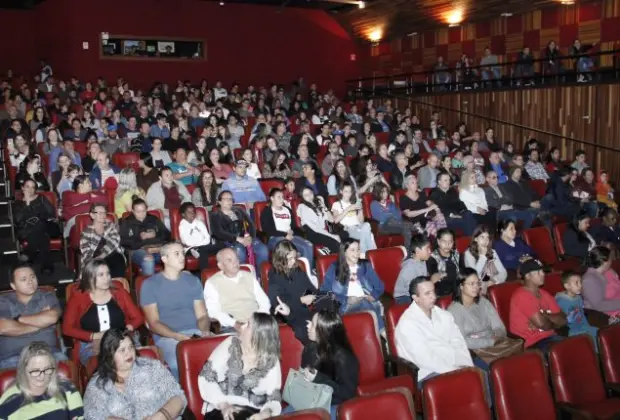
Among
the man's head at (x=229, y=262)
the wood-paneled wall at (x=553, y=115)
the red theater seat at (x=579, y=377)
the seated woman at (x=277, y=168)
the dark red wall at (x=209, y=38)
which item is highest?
the dark red wall at (x=209, y=38)

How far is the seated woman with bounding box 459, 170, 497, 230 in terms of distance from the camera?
7.05 metres

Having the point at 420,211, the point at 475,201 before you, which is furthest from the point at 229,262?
the point at 475,201

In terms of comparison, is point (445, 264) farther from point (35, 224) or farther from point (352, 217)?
point (35, 224)

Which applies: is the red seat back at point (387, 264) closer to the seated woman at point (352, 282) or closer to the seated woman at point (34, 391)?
the seated woman at point (352, 282)

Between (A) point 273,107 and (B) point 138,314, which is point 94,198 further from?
(A) point 273,107

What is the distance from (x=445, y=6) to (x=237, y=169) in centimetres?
774

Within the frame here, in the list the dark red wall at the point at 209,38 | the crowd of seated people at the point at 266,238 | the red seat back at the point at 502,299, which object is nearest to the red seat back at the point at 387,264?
the crowd of seated people at the point at 266,238

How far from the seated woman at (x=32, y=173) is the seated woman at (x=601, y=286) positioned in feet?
16.7

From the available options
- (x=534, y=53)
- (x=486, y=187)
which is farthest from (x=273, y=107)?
(x=486, y=187)

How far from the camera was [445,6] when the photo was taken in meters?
13.0

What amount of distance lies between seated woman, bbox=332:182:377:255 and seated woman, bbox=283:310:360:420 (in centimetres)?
285

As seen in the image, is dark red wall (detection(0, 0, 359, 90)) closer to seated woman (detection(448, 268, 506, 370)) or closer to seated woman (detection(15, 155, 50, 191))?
seated woman (detection(15, 155, 50, 191))

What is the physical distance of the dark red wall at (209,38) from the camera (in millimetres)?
13344

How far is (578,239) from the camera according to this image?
6246 millimetres
